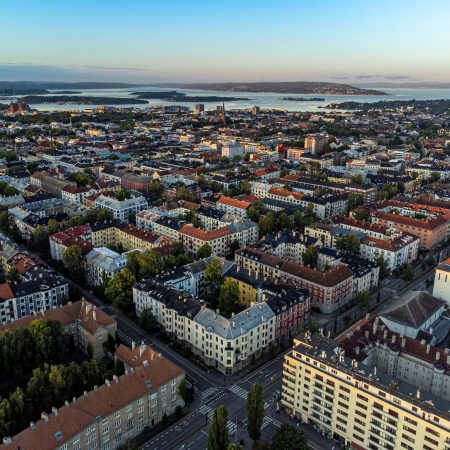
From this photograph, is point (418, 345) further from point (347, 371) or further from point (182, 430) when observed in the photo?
point (182, 430)

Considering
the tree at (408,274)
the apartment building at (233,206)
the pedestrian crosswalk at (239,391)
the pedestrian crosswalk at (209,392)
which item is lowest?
the pedestrian crosswalk at (239,391)

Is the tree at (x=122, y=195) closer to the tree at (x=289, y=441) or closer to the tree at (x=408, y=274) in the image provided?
the tree at (x=408, y=274)

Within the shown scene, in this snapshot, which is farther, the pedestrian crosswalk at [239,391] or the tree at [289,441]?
the pedestrian crosswalk at [239,391]

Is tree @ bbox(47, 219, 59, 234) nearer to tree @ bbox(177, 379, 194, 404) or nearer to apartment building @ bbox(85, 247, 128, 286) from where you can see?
apartment building @ bbox(85, 247, 128, 286)

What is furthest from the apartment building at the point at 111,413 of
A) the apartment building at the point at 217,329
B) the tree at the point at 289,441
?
the tree at the point at 289,441

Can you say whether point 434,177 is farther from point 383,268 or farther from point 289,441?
point 289,441

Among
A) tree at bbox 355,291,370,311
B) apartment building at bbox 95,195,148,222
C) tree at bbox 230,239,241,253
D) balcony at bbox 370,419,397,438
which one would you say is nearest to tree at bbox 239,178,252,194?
apartment building at bbox 95,195,148,222

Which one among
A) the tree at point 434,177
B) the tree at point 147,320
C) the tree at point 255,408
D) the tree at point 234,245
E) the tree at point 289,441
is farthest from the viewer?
the tree at point 434,177
